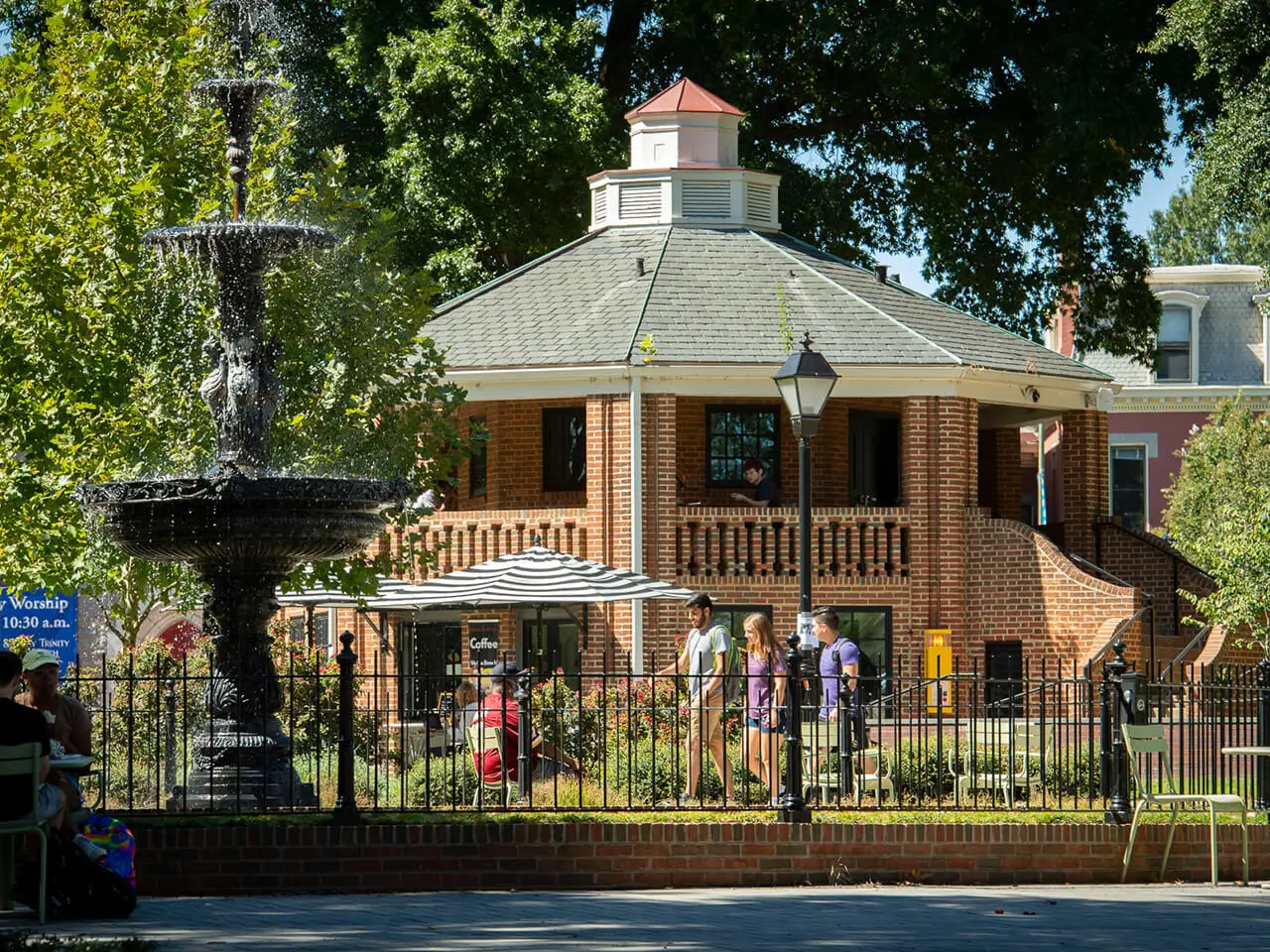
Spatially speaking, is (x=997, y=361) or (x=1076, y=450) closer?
(x=997, y=361)

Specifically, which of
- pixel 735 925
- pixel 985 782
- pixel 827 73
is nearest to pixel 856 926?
pixel 735 925

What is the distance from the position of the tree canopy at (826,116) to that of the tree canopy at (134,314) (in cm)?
1112

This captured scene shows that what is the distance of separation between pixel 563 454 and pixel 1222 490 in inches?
772

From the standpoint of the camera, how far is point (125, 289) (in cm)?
1953

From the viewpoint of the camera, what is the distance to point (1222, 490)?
44.4 meters

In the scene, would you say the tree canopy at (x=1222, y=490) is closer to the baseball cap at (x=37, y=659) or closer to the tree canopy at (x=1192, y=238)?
the tree canopy at (x=1192, y=238)

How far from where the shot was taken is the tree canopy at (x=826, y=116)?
3288 cm

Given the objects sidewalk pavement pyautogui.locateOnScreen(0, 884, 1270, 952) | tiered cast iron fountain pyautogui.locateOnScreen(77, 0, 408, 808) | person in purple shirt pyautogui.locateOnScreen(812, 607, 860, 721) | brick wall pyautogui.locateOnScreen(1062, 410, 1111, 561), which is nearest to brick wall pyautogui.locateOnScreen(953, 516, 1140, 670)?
brick wall pyautogui.locateOnScreen(1062, 410, 1111, 561)

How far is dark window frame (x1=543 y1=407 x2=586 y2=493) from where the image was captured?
2978 centimetres

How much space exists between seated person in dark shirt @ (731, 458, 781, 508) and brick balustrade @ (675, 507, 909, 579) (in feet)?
1.65

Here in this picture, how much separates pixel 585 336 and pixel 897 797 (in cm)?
1410

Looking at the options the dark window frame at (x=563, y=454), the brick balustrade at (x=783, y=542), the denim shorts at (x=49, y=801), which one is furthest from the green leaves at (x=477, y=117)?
the denim shorts at (x=49, y=801)

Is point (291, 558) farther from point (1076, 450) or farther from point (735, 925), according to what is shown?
point (1076, 450)

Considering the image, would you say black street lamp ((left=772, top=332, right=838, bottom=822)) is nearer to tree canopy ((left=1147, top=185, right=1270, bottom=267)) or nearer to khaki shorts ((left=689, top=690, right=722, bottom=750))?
khaki shorts ((left=689, top=690, right=722, bottom=750))
